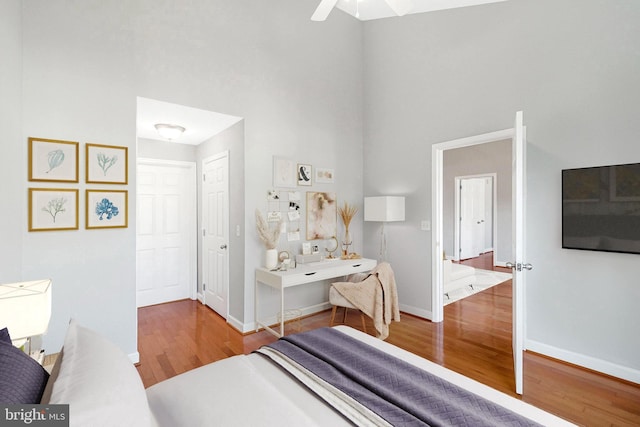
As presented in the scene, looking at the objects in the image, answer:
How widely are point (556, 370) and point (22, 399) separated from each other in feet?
11.0

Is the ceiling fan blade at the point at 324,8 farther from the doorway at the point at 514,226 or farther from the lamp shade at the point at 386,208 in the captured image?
the lamp shade at the point at 386,208

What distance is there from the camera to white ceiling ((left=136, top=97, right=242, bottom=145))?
9.61 feet

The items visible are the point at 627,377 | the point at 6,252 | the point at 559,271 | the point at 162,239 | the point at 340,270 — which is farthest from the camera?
the point at 162,239

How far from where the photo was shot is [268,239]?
11.0 ft

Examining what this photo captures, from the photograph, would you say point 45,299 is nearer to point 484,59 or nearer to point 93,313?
point 93,313

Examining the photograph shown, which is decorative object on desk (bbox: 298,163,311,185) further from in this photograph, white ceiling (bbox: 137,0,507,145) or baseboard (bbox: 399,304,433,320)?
baseboard (bbox: 399,304,433,320)

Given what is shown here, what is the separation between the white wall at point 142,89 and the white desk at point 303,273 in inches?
7.7

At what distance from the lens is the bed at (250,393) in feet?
2.69

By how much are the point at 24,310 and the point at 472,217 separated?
8.04 m

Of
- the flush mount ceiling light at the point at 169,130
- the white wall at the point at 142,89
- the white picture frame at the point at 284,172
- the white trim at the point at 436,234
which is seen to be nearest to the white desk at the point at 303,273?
the white wall at the point at 142,89

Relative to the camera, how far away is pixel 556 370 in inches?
99.6

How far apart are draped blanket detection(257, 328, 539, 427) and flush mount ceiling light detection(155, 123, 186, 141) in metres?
2.86

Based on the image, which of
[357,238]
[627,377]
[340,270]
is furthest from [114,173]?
[627,377]

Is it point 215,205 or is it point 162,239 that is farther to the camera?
point 162,239
